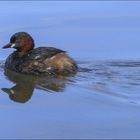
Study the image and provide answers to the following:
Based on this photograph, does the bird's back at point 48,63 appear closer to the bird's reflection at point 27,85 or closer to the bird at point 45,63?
the bird at point 45,63

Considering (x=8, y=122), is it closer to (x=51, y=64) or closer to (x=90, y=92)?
(x=90, y=92)

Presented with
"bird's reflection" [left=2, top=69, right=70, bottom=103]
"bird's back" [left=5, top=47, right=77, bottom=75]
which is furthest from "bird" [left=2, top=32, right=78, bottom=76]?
"bird's reflection" [left=2, top=69, right=70, bottom=103]

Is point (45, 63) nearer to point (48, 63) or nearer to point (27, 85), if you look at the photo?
point (48, 63)

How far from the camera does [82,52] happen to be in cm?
1170

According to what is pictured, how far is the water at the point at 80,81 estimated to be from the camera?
300 inches

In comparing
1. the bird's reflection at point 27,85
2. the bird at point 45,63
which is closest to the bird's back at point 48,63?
the bird at point 45,63

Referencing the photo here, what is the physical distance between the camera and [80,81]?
31.8 feet

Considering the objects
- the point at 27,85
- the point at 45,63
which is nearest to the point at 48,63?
the point at 45,63

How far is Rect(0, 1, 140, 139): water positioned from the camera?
300 inches
